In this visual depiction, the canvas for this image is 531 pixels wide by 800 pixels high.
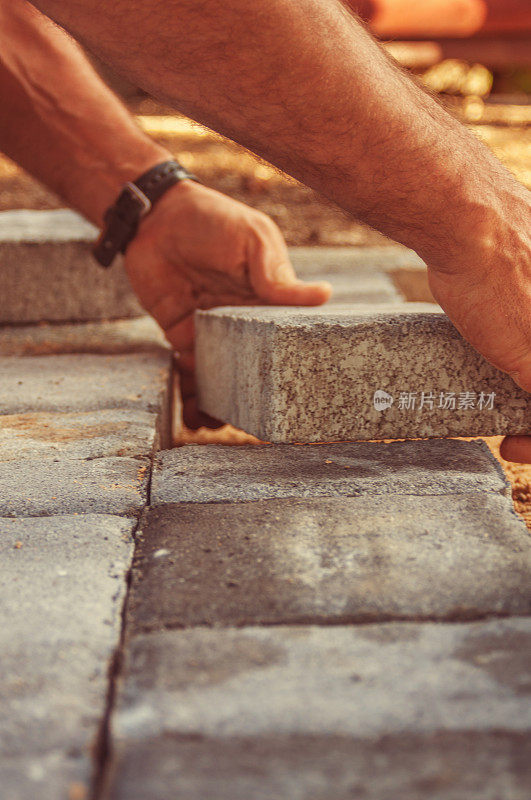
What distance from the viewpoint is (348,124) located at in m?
1.25

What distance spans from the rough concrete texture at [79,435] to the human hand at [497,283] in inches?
25.8

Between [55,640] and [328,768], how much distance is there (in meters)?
0.35

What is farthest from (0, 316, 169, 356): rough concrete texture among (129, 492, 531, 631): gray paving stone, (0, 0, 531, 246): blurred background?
(0, 0, 531, 246): blurred background

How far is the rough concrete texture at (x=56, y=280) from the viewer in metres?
2.52

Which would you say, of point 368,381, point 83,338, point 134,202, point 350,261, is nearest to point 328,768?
point 368,381

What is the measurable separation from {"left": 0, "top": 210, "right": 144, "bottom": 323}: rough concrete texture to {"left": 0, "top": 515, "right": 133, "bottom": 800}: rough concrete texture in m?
Answer: 1.60

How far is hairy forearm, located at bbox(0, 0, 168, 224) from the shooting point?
219 cm

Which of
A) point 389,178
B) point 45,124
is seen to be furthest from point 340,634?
point 45,124

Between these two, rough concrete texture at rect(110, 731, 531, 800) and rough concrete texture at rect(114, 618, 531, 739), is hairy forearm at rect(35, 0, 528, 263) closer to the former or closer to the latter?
rough concrete texture at rect(114, 618, 531, 739)

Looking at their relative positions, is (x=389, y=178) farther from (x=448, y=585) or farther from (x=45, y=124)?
(x=45, y=124)

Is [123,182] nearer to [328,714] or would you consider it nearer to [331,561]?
[331,561]

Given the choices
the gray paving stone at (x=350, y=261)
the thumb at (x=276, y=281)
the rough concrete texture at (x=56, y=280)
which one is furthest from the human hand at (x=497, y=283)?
the gray paving stone at (x=350, y=261)

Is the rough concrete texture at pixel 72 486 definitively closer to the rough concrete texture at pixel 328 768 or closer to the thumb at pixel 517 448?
the rough concrete texture at pixel 328 768

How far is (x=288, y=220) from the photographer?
12.8 ft
